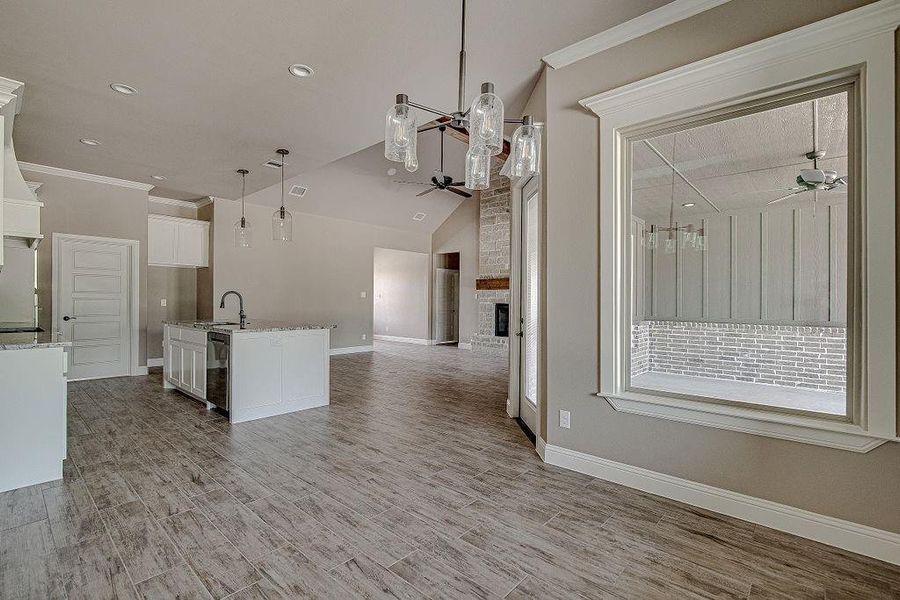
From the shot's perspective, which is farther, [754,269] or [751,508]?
[754,269]

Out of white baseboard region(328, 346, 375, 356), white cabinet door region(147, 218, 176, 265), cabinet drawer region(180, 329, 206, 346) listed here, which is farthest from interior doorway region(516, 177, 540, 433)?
white cabinet door region(147, 218, 176, 265)

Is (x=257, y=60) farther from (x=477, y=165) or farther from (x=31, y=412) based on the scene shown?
(x=31, y=412)

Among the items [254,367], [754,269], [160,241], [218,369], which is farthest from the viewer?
[160,241]

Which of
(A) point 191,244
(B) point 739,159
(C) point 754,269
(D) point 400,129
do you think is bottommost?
(C) point 754,269

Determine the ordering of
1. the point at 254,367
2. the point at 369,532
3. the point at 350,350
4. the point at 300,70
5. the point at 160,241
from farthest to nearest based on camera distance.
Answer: the point at 350,350 → the point at 160,241 → the point at 254,367 → the point at 300,70 → the point at 369,532

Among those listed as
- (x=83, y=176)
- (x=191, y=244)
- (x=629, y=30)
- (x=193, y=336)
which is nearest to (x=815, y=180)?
(x=629, y=30)

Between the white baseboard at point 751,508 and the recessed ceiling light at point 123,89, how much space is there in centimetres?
434

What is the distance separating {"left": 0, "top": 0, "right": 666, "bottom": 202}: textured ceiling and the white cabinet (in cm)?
214

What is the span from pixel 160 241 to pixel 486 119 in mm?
7081

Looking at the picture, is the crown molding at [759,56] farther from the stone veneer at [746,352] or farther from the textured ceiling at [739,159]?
the stone veneer at [746,352]

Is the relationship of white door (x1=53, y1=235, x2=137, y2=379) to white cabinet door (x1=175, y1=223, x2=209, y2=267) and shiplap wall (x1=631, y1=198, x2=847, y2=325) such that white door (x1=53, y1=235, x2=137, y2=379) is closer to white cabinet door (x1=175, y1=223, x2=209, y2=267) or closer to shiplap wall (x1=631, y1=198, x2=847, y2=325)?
white cabinet door (x1=175, y1=223, x2=209, y2=267)

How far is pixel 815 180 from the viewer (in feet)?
7.34

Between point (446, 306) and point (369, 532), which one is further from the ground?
point (446, 306)

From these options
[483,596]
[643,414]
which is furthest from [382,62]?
[483,596]
